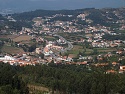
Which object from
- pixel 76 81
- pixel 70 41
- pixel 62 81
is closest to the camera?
pixel 76 81

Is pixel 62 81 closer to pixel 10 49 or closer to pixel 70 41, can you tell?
pixel 10 49

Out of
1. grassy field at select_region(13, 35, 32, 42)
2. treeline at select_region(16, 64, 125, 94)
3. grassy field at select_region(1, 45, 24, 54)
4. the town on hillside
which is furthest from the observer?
grassy field at select_region(13, 35, 32, 42)

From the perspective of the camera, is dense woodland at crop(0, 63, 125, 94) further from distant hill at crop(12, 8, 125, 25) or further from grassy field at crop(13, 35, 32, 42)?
distant hill at crop(12, 8, 125, 25)

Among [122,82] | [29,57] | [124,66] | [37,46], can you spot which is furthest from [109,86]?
[37,46]

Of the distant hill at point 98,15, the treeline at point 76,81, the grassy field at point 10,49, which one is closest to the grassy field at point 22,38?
the grassy field at point 10,49

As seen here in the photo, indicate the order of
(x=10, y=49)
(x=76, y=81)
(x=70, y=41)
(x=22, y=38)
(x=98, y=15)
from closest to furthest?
(x=76, y=81), (x=10, y=49), (x=70, y=41), (x=22, y=38), (x=98, y=15)

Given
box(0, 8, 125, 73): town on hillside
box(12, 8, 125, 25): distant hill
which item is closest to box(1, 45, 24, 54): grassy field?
box(0, 8, 125, 73): town on hillside

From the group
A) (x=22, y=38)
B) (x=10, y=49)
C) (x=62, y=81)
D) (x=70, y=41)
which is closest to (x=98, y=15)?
(x=70, y=41)
